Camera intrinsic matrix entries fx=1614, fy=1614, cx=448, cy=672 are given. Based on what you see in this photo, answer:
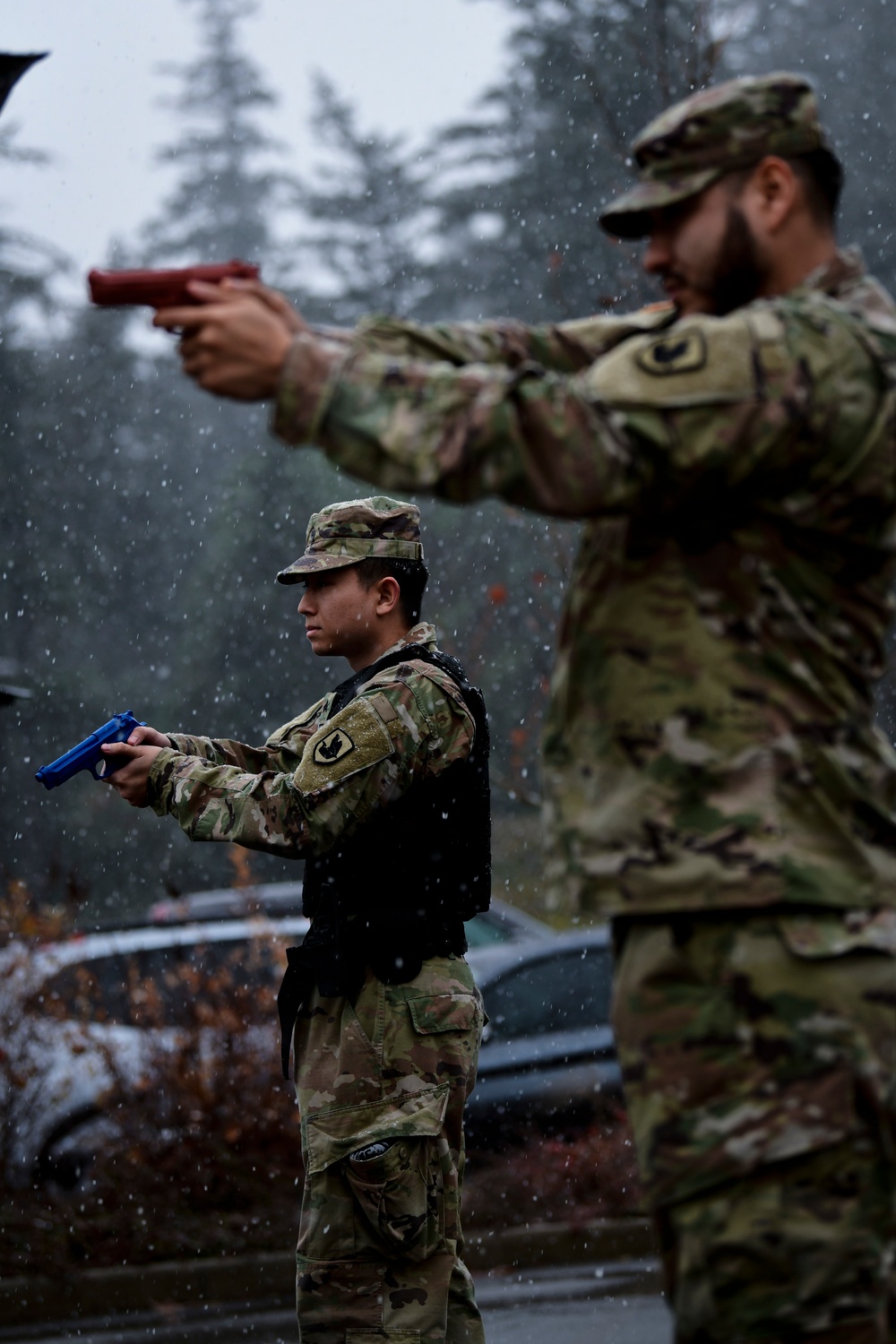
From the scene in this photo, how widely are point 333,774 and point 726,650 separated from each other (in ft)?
5.11

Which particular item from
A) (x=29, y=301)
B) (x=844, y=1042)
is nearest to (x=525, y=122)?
(x=29, y=301)

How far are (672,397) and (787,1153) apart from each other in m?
1.04

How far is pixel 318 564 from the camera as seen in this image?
13.6ft

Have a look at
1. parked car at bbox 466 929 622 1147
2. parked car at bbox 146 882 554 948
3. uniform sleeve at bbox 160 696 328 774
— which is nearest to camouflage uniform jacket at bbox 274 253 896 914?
uniform sleeve at bbox 160 696 328 774

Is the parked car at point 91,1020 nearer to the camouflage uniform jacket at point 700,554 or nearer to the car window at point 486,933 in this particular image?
the car window at point 486,933

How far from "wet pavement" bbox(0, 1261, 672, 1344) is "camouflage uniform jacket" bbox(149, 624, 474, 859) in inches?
114

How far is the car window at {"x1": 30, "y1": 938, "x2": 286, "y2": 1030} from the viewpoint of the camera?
7488mm

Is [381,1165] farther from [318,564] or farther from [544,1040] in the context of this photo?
[544,1040]

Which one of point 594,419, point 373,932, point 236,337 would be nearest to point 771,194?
point 594,419

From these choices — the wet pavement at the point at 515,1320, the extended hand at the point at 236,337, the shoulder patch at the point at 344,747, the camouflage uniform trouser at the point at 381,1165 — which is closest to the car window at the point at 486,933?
the wet pavement at the point at 515,1320

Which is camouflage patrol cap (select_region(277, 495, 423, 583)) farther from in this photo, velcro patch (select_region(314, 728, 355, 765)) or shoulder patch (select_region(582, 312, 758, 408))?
shoulder patch (select_region(582, 312, 758, 408))

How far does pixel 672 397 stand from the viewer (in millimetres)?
2164

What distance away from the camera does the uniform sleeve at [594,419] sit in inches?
84.8

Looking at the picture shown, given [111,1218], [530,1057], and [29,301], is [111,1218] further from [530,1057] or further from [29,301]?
[29,301]
